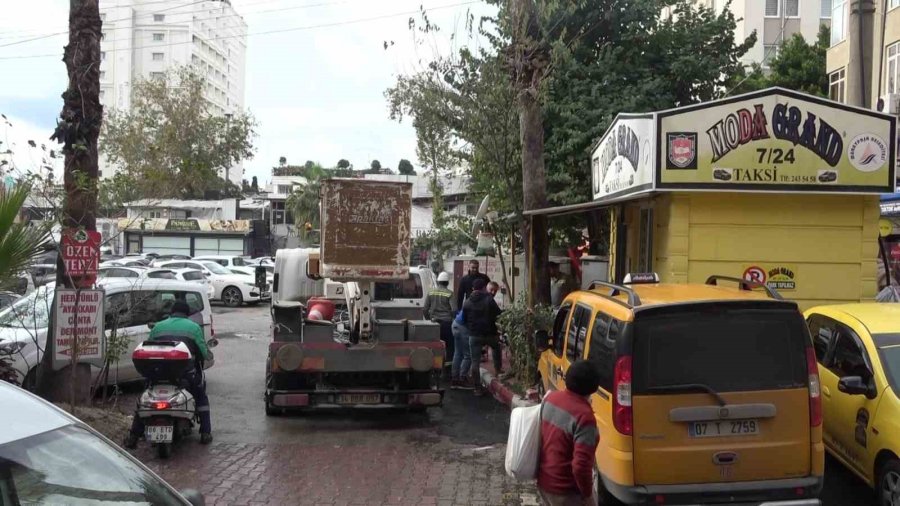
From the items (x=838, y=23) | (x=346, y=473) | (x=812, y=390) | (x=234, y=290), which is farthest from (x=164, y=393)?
(x=838, y=23)

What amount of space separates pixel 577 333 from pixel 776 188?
4.34m

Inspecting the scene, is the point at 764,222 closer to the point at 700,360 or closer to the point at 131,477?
the point at 700,360

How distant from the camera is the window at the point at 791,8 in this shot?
3906 cm

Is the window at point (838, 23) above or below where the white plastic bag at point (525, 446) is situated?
above

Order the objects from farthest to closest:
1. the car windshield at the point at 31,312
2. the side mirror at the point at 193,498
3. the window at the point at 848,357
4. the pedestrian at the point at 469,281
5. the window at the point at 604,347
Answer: the pedestrian at the point at 469,281, the car windshield at the point at 31,312, the window at the point at 848,357, the window at the point at 604,347, the side mirror at the point at 193,498

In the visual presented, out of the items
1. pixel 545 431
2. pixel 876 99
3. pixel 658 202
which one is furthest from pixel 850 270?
pixel 876 99

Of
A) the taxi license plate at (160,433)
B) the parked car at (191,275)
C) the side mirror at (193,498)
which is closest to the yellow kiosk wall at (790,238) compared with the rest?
the taxi license plate at (160,433)

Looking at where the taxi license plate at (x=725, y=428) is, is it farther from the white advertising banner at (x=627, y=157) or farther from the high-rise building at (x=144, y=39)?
the high-rise building at (x=144, y=39)

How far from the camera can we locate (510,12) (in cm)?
1233

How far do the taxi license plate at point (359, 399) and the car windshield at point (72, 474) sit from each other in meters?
6.33

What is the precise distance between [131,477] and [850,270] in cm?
912

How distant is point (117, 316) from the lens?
32.8ft

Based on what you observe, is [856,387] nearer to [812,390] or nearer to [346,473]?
[812,390]

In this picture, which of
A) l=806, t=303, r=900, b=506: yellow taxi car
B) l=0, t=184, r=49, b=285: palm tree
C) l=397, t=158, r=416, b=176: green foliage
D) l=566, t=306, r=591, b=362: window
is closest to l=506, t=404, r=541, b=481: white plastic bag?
l=566, t=306, r=591, b=362: window
